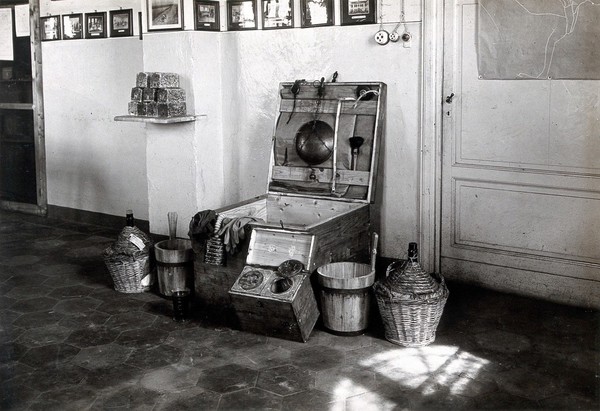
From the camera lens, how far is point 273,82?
6.42 m

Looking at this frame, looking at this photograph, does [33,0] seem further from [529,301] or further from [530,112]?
[529,301]

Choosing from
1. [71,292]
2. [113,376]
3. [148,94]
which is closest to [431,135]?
[148,94]

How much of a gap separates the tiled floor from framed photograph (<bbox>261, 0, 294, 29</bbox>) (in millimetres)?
2488

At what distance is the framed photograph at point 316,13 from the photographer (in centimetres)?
598

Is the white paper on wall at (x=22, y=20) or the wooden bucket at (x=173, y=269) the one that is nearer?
the wooden bucket at (x=173, y=269)

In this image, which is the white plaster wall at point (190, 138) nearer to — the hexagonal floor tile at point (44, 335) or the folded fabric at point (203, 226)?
the folded fabric at point (203, 226)

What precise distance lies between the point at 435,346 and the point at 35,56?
5.75 meters

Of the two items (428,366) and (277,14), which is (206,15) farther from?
(428,366)

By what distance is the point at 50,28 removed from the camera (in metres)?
7.98

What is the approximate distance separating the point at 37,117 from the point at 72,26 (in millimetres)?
1210

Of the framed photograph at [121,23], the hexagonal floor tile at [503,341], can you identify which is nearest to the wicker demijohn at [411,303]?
the hexagonal floor tile at [503,341]

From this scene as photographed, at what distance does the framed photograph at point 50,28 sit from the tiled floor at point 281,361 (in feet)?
10.9

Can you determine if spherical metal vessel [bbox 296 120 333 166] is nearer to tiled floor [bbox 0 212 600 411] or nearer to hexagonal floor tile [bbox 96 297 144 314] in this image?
tiled floor [bbox 0 212 600 411]

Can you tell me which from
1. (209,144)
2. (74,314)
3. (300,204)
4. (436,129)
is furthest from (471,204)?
(74,314)
